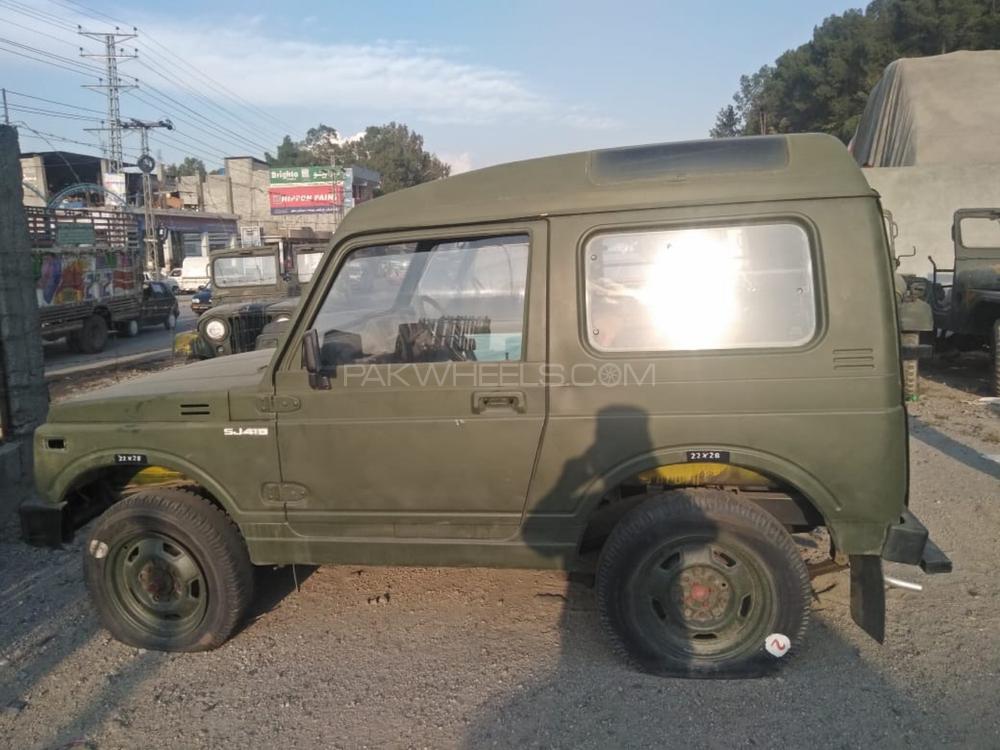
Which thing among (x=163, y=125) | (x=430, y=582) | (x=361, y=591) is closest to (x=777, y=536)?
(x=430, y=582)

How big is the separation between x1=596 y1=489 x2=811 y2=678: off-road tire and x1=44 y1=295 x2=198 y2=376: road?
13.1 meters

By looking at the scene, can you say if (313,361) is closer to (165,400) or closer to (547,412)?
(165,400)

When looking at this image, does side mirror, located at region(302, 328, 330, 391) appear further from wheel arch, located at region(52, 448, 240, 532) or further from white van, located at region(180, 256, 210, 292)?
white van, located at region(180, 256, 210, 292)

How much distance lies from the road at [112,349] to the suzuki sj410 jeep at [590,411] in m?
11.9

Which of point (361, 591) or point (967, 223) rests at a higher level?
point (967, 223)

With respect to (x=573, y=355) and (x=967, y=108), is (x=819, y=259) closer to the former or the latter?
(x=573, y=355)

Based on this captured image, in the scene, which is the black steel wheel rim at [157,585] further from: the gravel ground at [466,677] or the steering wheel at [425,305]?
the steering wheel at [425,305]

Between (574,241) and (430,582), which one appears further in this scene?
(430,582)

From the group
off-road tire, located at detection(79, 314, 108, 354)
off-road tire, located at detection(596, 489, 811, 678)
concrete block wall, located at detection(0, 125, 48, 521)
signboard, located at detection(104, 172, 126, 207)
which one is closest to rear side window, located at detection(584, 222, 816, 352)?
off-road tire, located at detection(596, 489, 811, 678)

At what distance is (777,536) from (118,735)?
9.13 ft

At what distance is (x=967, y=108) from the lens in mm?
24750

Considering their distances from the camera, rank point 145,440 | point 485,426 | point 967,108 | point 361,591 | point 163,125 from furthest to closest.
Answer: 1. point 163,125
2. point 967,108
3. point 361,591
4. point 145,440
5. point 485,426

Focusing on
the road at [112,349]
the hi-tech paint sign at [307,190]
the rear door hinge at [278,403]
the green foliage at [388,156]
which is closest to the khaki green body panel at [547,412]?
the rear door hinge at [278,403]

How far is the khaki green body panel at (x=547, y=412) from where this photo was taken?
2795 mm
